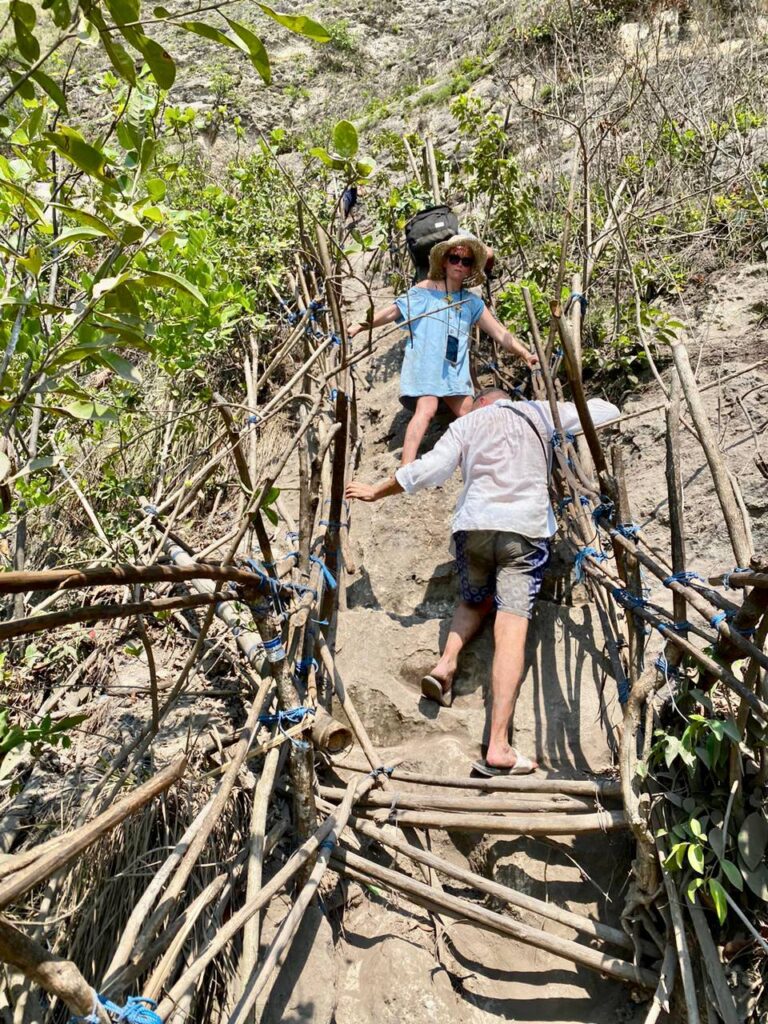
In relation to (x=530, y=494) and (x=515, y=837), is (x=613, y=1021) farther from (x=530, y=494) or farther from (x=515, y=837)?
(x=530, y=494)

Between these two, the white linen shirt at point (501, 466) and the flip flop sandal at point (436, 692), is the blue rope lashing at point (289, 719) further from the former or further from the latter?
the white linen shirt at point (501, 466)

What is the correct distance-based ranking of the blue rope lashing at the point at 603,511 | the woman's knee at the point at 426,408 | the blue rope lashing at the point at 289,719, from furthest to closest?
the woman's knee at the point at 426,408 → the blue rope lashing at the point at 603,511 → the blue rope lashing at the point at 289,719

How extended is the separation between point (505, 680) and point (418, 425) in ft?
5.23

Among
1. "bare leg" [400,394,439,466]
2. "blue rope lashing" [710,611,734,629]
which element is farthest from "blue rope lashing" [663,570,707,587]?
"bare leg" [400,394,439,466]

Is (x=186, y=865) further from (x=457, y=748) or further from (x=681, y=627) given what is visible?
(x=681, y=627)

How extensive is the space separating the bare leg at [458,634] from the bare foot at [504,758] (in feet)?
1.19

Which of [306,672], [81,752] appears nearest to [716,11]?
[306,672]

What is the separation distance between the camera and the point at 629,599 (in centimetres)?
241

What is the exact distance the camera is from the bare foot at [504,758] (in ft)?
8.63

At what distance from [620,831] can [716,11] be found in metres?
7.19

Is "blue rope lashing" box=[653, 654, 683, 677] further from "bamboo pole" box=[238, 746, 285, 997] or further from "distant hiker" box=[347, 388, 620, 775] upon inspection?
"bamboo pole" box=[238, 746, 285, 997]

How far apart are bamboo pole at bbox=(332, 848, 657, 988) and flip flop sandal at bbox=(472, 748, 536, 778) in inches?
16.1

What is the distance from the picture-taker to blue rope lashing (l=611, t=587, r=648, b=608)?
7.84 feet

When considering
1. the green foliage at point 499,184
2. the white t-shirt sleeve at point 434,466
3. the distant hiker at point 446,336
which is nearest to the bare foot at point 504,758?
the white t-shirt sleeve at point 434,466
